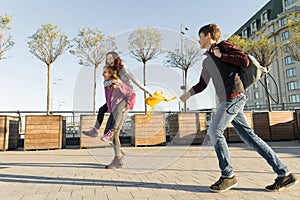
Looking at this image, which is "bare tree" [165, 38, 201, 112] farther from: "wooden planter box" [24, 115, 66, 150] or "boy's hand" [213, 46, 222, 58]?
"boy's hand" [213, 46, 222, 58]

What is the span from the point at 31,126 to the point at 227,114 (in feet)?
22.2

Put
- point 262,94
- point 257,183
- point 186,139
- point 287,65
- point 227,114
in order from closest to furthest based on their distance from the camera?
point 227,114
point 257,183
point 186,139
point 287,65
point 262,94

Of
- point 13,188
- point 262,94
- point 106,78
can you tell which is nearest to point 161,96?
point 106,78

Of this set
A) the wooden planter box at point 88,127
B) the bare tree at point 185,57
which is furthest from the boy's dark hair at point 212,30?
the bare tree at point 185,57

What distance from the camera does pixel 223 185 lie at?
6.93 ft

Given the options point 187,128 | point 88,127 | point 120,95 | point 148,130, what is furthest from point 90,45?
point 120,95

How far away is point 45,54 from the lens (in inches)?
348

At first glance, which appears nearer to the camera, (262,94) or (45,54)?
(45,54)

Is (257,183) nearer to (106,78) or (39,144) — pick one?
(106,78)

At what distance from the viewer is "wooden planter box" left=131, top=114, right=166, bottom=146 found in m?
7.96

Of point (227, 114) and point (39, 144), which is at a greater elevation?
point (227, 114)

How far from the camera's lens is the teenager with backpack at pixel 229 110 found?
209 centimetres

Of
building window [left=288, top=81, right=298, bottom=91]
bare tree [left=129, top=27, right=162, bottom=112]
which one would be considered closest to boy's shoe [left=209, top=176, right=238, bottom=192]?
bare tree [left=129, top=27, right=162, bottom=112]

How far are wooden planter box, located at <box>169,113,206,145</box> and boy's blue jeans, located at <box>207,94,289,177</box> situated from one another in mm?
6053
